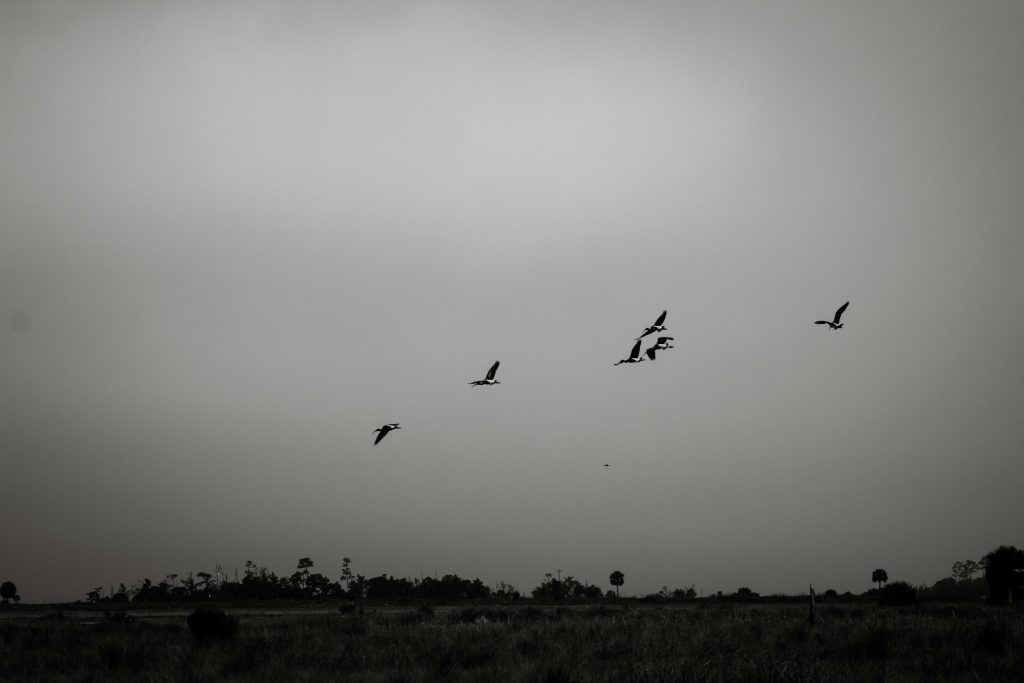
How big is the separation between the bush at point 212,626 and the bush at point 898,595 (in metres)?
39.3

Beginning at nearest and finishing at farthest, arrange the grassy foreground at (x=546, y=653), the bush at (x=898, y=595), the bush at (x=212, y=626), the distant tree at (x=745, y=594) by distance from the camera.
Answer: the grassy foreground at (x=546, y=653) → the bush at (x=212, y=626) → the bush at (x=898, y=595) → the distant tree at (x=745, y=594)

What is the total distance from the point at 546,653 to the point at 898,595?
35.4 metres

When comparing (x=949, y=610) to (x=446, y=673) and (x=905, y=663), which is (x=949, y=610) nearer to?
(x=905, y=663)

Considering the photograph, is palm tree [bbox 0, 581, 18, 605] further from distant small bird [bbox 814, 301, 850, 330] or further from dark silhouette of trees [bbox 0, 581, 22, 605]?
distant small bird [bbox 814, 301, 850, 330]

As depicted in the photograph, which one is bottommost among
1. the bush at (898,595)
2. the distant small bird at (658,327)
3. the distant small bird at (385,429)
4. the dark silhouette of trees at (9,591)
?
the dark silhouette of trees at (9,591)

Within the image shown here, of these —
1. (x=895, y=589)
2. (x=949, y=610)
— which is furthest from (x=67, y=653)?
(x=895, y=589)

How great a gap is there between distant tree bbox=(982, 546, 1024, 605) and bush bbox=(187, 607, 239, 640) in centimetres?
4739

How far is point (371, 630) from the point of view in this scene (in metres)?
28.6

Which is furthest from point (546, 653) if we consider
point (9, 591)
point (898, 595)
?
point (9, 591)

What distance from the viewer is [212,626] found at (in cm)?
2734

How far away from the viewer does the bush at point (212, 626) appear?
89.3 ft

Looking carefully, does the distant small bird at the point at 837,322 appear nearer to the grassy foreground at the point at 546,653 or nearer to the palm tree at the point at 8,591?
the grassy foreground at the point at 546,653

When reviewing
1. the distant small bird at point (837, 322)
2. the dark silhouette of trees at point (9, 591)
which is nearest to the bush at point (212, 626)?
the distant small bird at point (837, 322)

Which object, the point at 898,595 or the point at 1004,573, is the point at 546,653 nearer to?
the point at 898,595
